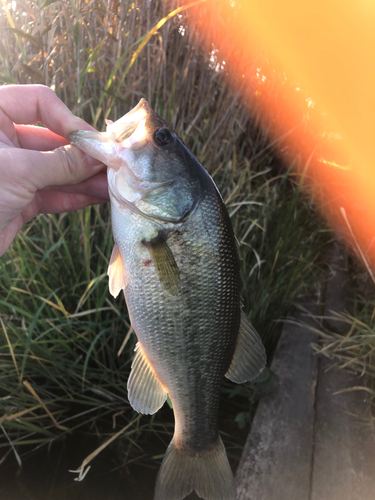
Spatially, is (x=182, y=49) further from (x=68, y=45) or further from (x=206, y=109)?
(x=68, y=45)

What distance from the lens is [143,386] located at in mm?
1380

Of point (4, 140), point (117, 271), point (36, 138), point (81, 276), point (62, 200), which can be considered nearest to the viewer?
point (117, 271)

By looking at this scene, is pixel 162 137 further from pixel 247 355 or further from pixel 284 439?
pixel 284 439

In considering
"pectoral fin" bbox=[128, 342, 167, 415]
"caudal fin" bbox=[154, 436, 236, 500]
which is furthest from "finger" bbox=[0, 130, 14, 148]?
"caudal fin" bbox=[154, 436, 236, 500]

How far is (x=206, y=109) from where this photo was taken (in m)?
3.04

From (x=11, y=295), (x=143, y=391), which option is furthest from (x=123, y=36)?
(x=143, y=391)

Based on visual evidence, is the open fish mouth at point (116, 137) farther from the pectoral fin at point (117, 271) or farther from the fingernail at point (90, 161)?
the pectoral fin at point (117, 271)

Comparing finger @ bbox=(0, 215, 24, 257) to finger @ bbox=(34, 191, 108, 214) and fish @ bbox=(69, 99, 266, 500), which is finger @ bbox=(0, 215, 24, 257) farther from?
fish @ bbox=(69, 99, 266, 500)

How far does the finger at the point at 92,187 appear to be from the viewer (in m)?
1.66

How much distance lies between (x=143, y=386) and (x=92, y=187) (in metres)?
1.03

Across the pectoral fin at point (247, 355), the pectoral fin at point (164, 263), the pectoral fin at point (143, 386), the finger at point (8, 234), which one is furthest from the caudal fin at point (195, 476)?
the finger at point (8, 234)

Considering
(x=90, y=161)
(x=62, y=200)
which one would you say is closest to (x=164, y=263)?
(x=90, y=161)

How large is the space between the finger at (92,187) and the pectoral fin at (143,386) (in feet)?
2.74

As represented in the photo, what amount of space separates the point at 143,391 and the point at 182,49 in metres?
2.78
